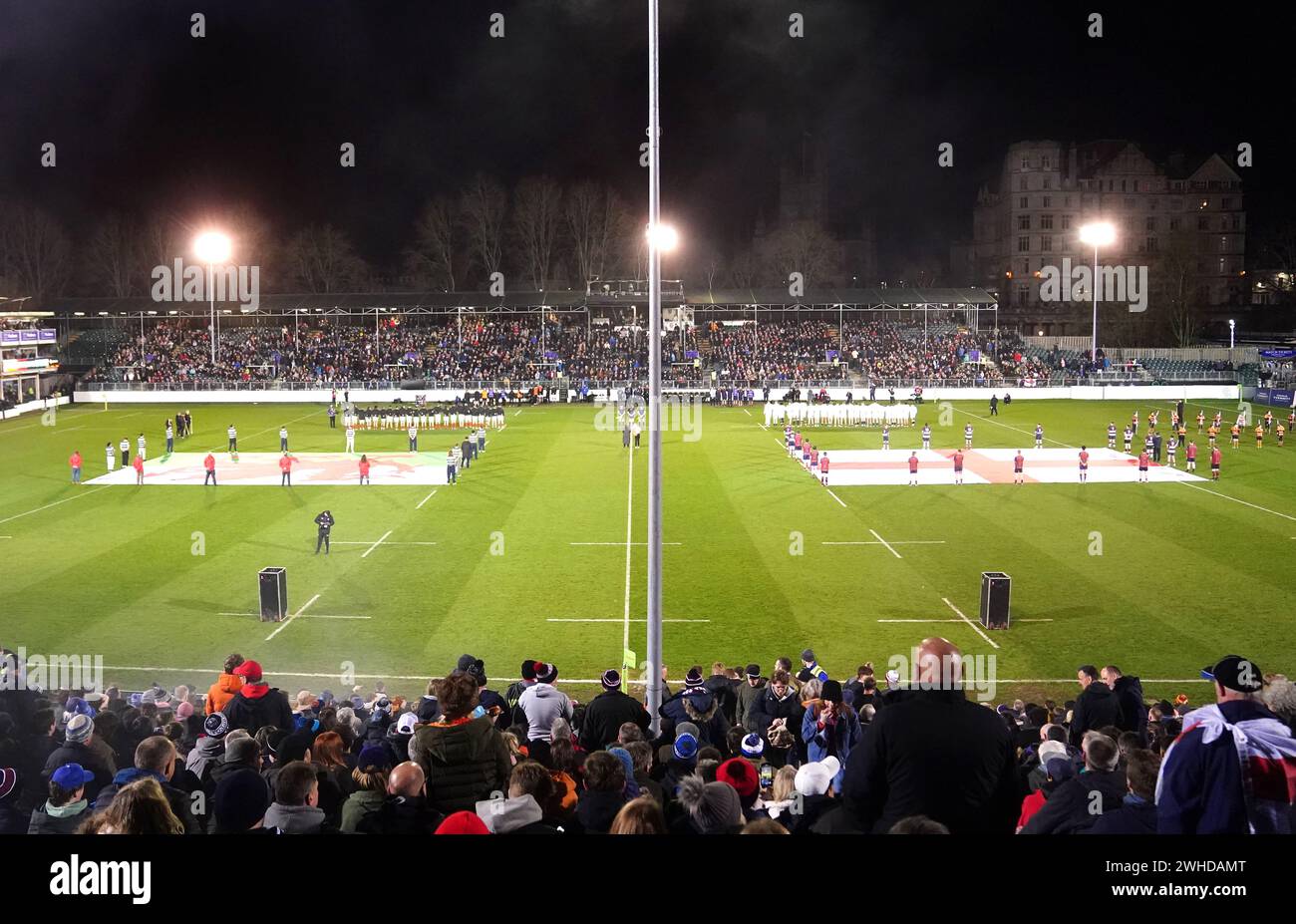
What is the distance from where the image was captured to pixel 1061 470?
36.6m

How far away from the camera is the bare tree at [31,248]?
9606 centimetres

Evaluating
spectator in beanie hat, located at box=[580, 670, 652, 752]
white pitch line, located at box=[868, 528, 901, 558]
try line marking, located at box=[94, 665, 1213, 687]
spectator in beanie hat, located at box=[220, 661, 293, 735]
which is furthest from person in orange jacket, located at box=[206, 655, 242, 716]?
white pitch line, located at box=[868, 528, 901, 558]

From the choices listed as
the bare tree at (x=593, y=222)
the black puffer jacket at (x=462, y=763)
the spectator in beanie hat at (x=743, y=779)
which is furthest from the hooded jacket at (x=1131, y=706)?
the bare tree at (x=593, y=222)

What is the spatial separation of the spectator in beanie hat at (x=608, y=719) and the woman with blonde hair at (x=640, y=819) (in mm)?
3897

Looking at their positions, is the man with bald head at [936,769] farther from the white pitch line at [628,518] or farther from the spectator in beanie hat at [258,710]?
the white pitch line at [628,518]

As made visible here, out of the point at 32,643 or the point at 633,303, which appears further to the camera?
the point at 633,303

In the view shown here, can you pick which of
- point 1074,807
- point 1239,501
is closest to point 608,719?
point 1074,807

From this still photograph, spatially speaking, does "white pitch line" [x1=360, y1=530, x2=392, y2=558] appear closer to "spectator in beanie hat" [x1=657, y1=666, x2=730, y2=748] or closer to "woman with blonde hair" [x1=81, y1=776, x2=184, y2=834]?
"spectator in beanie hat" [x1=657, y1=666, x2=730, y2=748]

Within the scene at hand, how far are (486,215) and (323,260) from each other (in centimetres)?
1579

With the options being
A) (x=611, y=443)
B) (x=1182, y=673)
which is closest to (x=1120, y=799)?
(x=1182, y=673)

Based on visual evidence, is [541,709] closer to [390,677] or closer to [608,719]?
[608,719]
